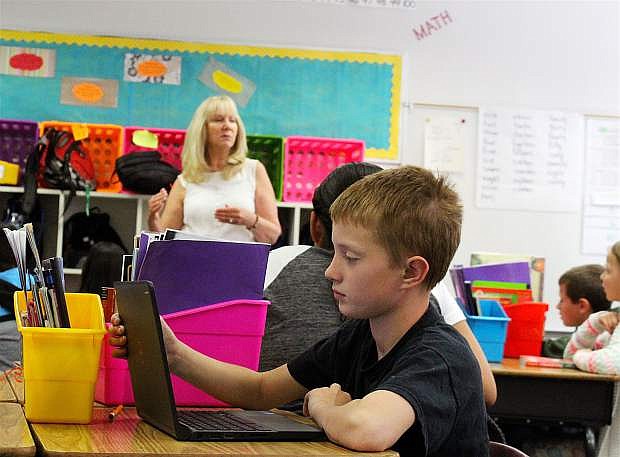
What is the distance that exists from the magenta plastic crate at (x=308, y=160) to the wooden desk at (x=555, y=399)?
1.98 m

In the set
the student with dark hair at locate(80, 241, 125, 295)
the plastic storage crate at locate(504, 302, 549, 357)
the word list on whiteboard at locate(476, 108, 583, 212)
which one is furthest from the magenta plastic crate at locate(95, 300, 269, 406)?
the word list on whiteboard at locate(476, 108, 583, 212)

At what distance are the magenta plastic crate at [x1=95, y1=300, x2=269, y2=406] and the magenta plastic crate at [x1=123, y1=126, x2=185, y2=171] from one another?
10.9 ft

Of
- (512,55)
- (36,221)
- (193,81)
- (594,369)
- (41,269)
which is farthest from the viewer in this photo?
(512,55)

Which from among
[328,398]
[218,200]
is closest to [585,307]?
[218,200]

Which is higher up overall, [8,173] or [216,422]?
[8,173]

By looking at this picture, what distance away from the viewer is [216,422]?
4.49 feet

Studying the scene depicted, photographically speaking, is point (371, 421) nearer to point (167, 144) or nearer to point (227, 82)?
point (167, 144)

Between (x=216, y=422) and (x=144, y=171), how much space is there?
3.40m

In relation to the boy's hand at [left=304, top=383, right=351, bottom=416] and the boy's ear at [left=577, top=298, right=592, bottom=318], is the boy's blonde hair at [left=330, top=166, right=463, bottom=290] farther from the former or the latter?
the boy's ear at [left=577, top=298, right=592, bottom=318]

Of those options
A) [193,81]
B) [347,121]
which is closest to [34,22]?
[193,81]

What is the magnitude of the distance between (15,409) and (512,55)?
461 cm

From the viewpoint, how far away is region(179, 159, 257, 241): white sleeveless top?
4.21 meters

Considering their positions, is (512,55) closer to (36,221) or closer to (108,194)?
(108,194)

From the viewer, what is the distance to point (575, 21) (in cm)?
557
